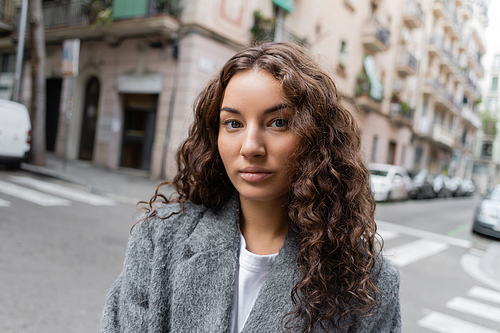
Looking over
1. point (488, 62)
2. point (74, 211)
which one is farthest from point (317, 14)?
point (488, 62)

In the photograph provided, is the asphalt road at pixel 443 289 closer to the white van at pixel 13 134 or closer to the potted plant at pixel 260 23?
the potted plant at pixel 260 23

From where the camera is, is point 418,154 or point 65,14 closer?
point 65,14

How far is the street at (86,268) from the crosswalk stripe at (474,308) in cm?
1

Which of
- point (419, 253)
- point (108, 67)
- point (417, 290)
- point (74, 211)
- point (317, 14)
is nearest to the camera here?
point (417, 290)

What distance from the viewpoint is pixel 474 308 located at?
4.49m

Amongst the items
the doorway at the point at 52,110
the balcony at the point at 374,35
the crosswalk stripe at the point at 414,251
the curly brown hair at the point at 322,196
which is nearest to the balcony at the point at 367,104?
the balcony at the point at 374,35

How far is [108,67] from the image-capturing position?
46.2ft

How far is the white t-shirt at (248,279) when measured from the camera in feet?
3.89

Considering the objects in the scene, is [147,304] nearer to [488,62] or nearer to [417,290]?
[417,290]

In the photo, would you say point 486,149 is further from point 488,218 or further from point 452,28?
point 488,218

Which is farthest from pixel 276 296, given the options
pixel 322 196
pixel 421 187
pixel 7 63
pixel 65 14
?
pixel 7 63

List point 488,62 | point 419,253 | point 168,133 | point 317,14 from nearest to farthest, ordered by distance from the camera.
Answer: point 419,253
point 168,133
point 317,14
point 488,62

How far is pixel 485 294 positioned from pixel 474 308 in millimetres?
788

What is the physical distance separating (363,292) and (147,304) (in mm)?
611
